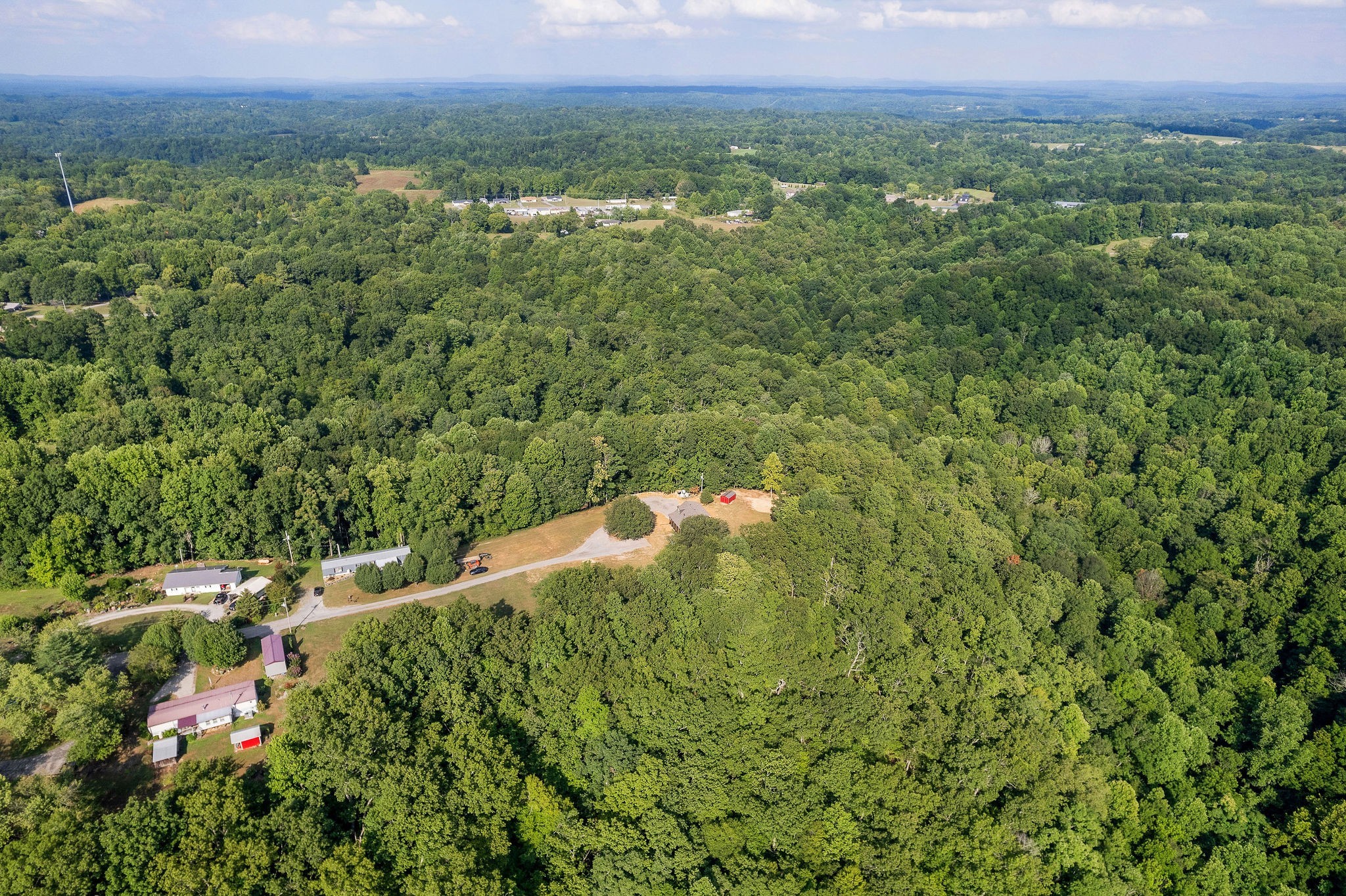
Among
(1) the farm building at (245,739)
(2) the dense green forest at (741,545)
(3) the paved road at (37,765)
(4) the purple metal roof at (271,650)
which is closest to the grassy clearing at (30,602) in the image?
(2) the dense green forest at (741,545)

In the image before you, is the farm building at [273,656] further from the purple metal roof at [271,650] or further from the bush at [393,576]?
the bush at [393,576]

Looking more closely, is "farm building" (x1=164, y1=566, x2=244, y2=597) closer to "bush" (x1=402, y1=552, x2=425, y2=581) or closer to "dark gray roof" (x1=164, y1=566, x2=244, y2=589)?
"dark gray roof" (x1=164, y1=566, x2=244, y2=589)

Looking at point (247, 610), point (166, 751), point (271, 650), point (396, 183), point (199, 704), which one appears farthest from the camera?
point (396, 183)

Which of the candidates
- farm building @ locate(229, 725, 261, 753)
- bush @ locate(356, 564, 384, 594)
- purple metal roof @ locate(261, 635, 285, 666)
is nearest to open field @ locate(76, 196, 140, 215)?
bush @ locate(356, 564, 384, 594)

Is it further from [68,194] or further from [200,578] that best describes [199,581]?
[68,194]

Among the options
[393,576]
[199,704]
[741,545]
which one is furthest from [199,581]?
[741,545]

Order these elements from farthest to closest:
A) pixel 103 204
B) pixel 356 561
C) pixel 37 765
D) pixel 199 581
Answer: pixel 103 204, pixel 356 561, pixel 199 581, pixel 37 765

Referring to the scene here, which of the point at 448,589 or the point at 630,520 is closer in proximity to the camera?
the point at 448,589
